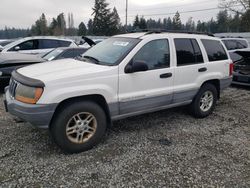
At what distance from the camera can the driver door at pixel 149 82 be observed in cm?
382

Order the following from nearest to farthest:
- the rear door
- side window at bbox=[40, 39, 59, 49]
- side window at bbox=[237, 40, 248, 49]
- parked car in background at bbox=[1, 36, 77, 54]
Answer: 1. the rear door
2. parked car in background at bbox=[1, 36, 77, 54]
3. side window at bbox=[40, 39, 59, 49]
4. side window at bbox=[237, 40, 248, 49]

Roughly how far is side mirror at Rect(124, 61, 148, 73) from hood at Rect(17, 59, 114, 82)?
0.27 meters

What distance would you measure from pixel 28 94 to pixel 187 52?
121 inches

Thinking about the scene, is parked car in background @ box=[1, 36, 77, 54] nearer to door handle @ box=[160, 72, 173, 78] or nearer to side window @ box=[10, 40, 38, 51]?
side window @ box=[10, 40, 38, 51]

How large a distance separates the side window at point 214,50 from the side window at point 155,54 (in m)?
1.16

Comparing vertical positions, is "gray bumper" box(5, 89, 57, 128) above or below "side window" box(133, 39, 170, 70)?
below

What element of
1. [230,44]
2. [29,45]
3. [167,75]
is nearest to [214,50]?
[167,75]

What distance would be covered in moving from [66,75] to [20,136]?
1609 mm

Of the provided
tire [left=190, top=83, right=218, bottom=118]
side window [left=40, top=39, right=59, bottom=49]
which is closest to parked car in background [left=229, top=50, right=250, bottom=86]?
tire [left=190, top=83, right=218, bottom=118]

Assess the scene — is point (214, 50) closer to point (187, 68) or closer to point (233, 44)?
point (187, 68)

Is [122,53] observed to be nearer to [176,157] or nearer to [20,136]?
[176,157]

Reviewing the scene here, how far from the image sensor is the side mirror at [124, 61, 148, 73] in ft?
12.1

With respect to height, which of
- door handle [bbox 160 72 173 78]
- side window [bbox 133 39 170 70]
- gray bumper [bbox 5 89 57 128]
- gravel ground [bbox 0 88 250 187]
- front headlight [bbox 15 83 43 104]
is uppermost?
side window [bbox 133 39 170 70]

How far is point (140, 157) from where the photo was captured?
11.5ft
